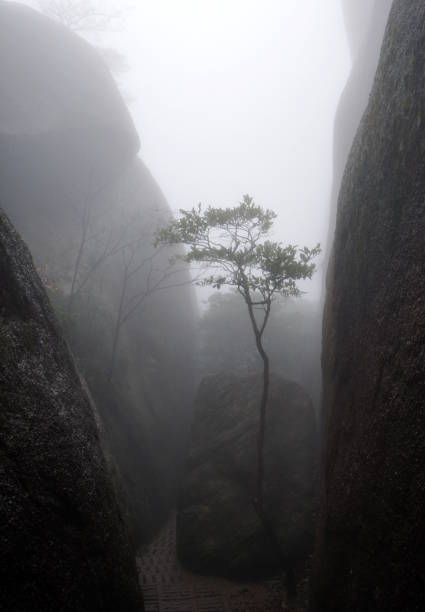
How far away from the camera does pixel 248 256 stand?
11.4 metres

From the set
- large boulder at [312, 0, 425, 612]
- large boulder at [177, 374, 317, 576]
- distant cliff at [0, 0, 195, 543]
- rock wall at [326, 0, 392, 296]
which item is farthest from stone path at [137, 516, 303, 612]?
rock wall at [326, 0, 392, 296]

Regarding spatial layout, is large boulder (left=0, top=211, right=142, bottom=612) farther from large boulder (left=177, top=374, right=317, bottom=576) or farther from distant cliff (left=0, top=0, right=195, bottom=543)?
distant cliff (left=0, top=0, right=195, bottom=543)

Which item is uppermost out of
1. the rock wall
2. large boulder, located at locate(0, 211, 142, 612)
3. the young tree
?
the rock wall

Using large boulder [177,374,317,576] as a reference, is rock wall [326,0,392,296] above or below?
above

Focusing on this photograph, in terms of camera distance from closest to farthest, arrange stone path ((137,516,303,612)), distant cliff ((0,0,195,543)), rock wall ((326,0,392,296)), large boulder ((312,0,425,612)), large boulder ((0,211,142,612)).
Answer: large boulder ((0,211,142,612)), large boulder ((312,0,425,612)), stone path ((137,516,303,612)), distant cliff ((0,0,195,543)), rock wall ((326,0,392,296))

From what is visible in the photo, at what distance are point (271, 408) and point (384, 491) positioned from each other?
1031 centimetres

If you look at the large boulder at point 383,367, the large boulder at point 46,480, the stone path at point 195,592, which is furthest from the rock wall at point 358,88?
the large boulder at point 46,480

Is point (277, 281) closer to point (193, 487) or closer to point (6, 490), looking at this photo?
point (193, 487)

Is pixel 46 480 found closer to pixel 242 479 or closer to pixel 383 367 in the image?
pixel 383 367

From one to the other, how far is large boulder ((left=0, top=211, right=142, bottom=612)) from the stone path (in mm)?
5709

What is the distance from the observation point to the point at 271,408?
14672 mm

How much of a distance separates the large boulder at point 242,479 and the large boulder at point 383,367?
15.5 ft

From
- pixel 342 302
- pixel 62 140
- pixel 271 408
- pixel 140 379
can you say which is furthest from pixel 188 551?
pixel 62 140

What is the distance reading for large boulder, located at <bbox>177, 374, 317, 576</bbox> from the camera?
11453 mm
